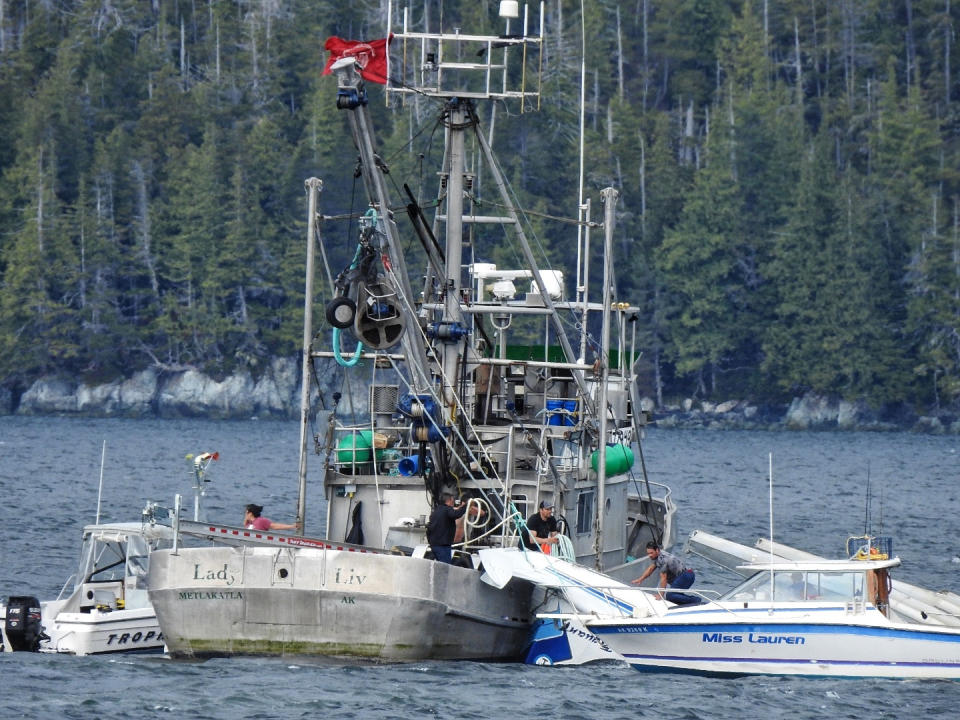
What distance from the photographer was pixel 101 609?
98.0ft

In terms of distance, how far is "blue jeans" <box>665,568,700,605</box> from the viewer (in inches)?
1147

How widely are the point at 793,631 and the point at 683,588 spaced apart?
6.85 feet

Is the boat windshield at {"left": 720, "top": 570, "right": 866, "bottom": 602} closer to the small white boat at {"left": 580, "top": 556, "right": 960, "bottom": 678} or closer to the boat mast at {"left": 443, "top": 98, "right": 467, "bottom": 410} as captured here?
the small white boat at {"left": 580, "top": 556, "right": 960, "bottom": 678}

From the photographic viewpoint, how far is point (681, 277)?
435 feet

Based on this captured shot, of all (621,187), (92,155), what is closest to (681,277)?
(621,187)

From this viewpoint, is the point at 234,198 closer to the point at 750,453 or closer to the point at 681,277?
the point at 681,277

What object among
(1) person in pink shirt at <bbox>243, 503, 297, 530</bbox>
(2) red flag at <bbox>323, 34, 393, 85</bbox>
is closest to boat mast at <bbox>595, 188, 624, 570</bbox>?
(2) red flag at <bbox>323, 34, 393, 85</bbox>

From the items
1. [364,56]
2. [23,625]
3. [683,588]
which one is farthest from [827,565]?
[23,625]

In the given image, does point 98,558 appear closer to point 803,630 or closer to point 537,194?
point 803,630

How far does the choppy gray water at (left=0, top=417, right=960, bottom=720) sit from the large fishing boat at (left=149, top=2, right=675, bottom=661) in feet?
2.13

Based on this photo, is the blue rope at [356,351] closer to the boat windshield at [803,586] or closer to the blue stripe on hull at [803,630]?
the blue stripe on hull at [803,630]

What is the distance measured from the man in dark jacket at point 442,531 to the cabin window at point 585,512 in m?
2.80

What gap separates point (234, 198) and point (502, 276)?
334 ft

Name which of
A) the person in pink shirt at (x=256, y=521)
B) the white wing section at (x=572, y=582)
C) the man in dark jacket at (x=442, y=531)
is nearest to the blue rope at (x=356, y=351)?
the person in pink shirt at (x=256, y=521)
